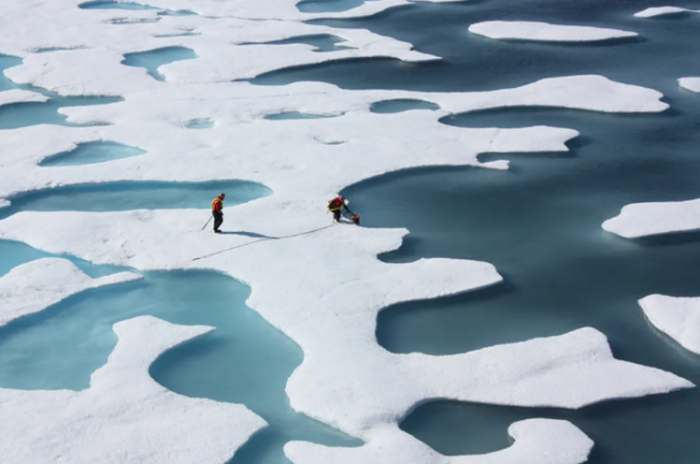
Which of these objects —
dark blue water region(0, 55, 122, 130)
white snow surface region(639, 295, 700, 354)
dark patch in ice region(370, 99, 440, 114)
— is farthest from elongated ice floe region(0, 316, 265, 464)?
dark patch in ice region(370, 99, 440, 114)

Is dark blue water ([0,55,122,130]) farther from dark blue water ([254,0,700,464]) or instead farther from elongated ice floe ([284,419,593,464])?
elongated ice floe ([284,419,593,464])

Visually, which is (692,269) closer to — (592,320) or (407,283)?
(592,320)

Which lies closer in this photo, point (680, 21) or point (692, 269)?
point (692, 269)

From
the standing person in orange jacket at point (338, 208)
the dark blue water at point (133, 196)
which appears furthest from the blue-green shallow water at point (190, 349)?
the dark blue water at point (133, 196)

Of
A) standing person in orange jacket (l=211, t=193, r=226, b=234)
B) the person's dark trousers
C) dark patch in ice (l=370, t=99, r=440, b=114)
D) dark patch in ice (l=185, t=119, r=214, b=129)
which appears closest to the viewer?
standing person in orange jacket (l=211, t=193, r=226, b=234)

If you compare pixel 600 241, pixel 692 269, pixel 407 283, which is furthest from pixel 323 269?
pixel 692 269

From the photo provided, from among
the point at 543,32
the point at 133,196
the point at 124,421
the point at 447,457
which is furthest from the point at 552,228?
the point at 543,32
